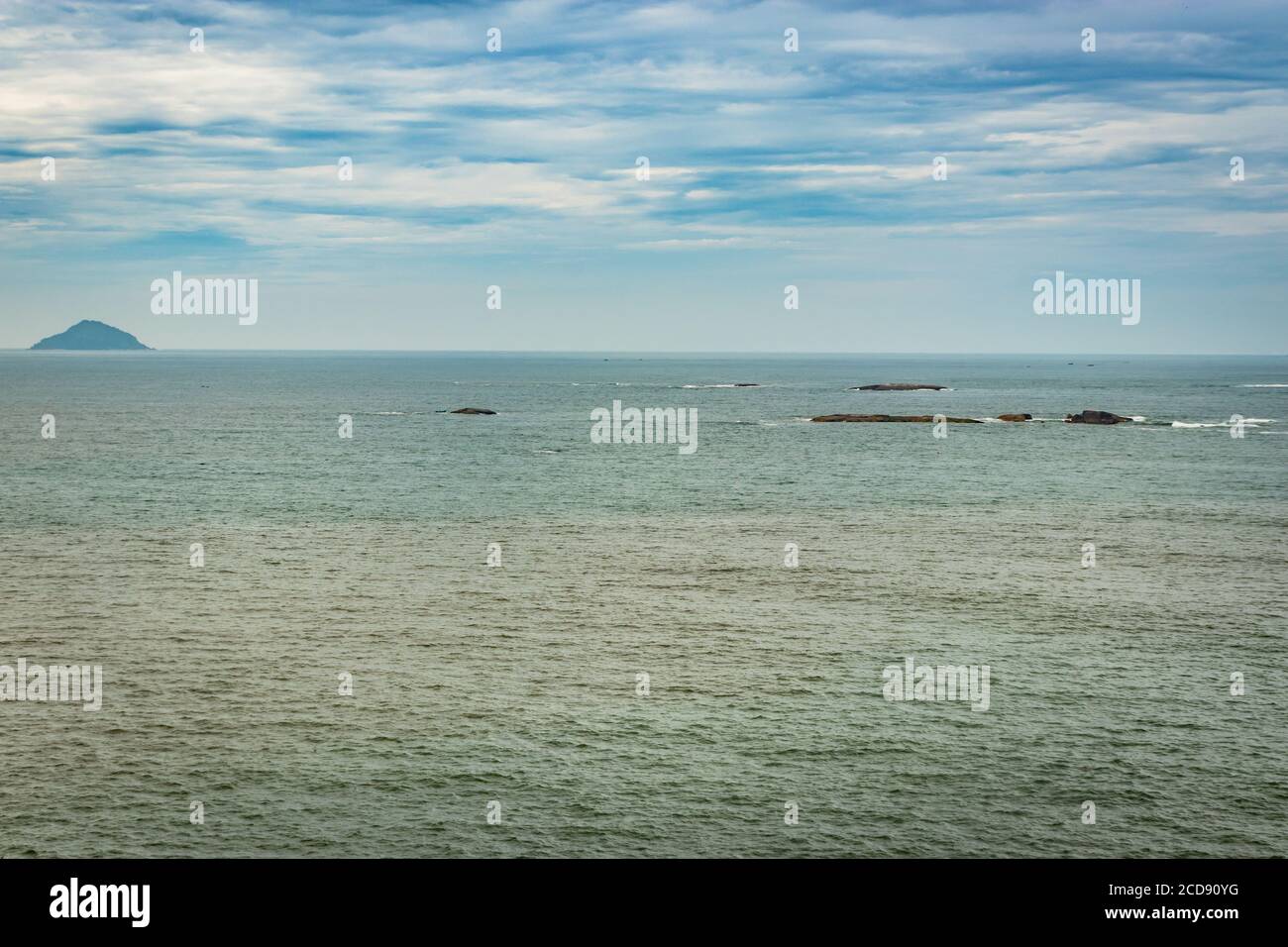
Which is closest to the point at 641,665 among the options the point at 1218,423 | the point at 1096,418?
the point at 1096,418

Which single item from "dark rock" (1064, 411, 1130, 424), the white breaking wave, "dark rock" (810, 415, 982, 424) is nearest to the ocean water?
the white breaking wave

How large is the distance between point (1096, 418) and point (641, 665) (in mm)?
124450

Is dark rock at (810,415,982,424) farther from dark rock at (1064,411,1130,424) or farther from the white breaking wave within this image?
the white breaking wave

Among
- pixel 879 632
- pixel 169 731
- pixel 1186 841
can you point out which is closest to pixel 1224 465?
pixel 879 632

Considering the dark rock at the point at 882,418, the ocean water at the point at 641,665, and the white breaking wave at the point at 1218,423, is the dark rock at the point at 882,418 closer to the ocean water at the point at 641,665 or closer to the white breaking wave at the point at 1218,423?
the white breaking wave at the point at 1218,423

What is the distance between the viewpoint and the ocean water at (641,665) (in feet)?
85.1

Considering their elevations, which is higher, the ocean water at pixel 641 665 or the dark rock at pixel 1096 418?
the dark rock at pixel 1096 418

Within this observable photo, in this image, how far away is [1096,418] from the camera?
14788 centimetres

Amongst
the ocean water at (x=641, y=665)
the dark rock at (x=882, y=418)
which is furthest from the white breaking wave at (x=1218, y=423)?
the ocean water at (x=641, y=665)

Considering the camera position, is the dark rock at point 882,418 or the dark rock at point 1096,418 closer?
the dark rock at point 1096,418

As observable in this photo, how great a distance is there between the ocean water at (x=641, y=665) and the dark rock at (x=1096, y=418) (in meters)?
59.8

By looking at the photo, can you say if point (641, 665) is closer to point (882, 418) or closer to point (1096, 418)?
point (882, 418)

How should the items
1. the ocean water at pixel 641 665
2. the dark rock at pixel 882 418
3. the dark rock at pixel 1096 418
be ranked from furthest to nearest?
the dark rock at pixel 882 418
the dark rock at pixel 1096 418
the ocean water at pixel 641 665
